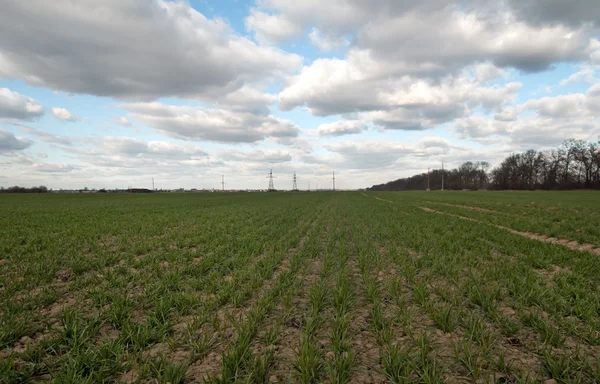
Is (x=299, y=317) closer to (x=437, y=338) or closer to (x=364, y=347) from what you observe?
(x=364, y=347)

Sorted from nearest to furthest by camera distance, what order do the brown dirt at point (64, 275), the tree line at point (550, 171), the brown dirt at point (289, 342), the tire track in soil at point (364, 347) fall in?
the tire track in soil at point (364, 347), the brown dirt at point (289, 342), the brown dirt at point (64, 275), the tree line at point (550, 171)

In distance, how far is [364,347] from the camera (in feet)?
13.6

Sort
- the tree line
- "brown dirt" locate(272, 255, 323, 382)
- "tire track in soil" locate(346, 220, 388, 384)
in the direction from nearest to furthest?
1. "tire track in soil" locate(346, 220, 388, 384)
2. "brown dirt" locate(272, 255, 323, 382)
3. the tree line

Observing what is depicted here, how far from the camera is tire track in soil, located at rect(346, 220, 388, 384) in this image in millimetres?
3484

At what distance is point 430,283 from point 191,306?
18.1ft

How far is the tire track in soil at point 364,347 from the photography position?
348 cm

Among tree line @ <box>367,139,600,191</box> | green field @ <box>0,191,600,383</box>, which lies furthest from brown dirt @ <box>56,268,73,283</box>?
tree line @ <box>367,139,600,191</box>

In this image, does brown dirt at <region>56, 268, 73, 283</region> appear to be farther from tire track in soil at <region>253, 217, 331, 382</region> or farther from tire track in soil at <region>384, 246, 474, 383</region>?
tire track in soil at <region>384, 246, 474, 383</region>

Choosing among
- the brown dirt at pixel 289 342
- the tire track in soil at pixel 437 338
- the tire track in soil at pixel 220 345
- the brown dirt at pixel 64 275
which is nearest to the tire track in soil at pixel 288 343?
the brown dirt at pixel 289 342

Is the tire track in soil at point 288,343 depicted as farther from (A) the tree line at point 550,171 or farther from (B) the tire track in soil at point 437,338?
(A) the tree line at point 550,171

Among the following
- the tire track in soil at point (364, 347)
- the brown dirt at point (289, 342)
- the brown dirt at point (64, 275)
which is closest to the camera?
the tire track in soil at point (364, 347)

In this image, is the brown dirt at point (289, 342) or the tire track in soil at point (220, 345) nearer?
the tire track in soil at point (220, 345)

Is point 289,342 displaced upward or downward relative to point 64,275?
downward

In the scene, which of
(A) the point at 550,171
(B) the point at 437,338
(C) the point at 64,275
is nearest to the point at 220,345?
(B) the point at 437,338
